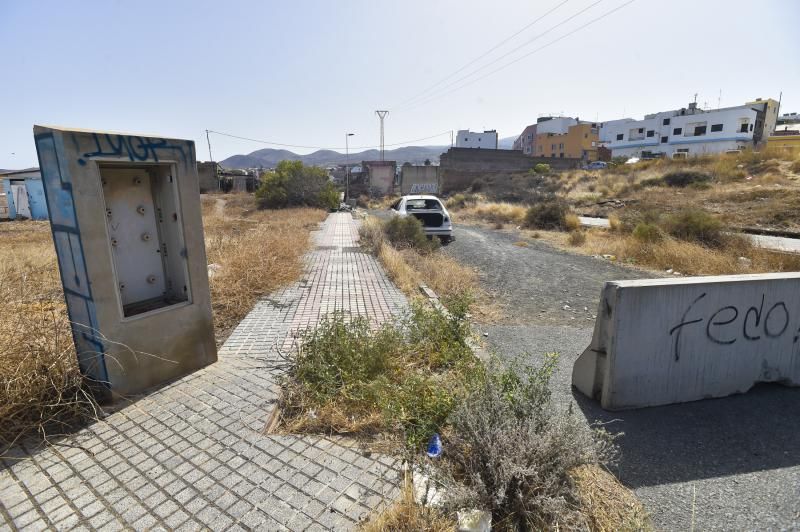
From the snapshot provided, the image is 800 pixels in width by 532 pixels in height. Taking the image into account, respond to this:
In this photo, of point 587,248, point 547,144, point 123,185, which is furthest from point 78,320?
point 547,144

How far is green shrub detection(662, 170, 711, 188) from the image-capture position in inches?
1007

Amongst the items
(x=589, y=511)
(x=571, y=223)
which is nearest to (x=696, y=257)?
(x=571, y=223)

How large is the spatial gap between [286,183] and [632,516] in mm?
27087

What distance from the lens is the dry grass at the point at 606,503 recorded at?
83.8 inches

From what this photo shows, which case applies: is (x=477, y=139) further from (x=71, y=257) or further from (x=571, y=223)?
(x=71, y=257)

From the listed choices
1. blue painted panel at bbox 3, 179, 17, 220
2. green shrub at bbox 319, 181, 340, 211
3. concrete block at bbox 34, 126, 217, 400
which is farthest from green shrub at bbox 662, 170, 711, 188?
blue painted panel at bbox 3, 179, 17, 220

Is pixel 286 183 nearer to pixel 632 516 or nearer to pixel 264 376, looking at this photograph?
pixel 264 376

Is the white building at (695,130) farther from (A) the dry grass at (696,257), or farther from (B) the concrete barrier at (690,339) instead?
(B) the concrete barrier at (690,339)

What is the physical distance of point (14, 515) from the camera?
207 centimetres

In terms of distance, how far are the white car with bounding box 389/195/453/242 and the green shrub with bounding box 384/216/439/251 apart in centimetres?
124

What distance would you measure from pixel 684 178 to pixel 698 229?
19.2 metres

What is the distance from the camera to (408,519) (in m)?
2.00

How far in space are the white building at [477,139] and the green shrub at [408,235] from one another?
102 meters

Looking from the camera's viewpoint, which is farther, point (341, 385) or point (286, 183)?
point (286, 183)
